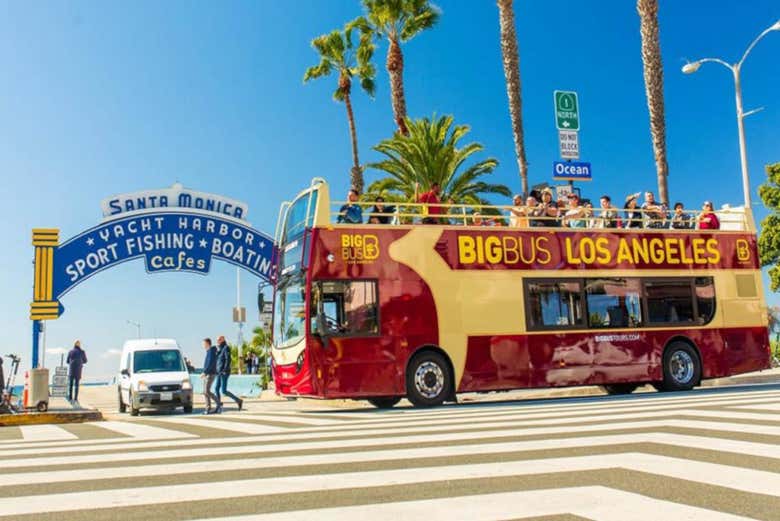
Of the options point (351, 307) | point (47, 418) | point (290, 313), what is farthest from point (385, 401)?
point (47, 418)

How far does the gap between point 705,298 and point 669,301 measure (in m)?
0.97

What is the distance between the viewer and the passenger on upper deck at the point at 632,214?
16.6 metres

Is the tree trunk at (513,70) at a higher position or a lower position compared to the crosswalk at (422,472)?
higher

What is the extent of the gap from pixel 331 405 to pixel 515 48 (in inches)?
722

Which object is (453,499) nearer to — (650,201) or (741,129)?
(650,201)

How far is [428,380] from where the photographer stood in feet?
46.7

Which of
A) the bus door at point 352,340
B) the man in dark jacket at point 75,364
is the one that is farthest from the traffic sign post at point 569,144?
the man in dark jacket at point 75,364

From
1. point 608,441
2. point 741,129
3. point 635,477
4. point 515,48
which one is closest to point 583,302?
point 608,441

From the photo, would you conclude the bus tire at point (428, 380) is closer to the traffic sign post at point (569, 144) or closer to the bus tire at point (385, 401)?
the bus tire at point (385, 401)

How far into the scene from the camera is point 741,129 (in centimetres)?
2455

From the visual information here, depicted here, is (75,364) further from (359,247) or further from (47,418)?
(359,247)

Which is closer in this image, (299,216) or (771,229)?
(299,216)

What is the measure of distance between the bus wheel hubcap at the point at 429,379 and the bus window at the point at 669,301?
5.01m

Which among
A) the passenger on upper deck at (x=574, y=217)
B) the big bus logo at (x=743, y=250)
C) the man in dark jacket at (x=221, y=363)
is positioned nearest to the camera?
the passenger on upper deck at (x=574, y=217)
